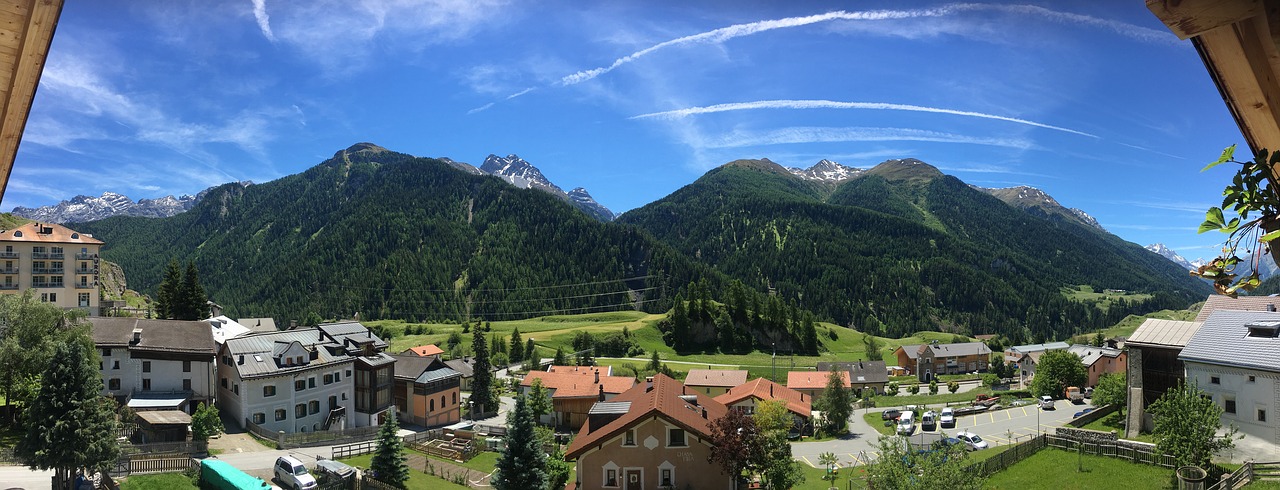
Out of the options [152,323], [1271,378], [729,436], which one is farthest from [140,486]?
[1271,378]

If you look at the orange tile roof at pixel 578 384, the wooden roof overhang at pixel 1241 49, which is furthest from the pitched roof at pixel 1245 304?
the orange tile roof at pixel 578 384

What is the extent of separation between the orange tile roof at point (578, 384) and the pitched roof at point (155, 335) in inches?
1173

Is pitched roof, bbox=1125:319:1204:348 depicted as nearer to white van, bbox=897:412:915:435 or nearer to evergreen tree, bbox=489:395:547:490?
white van, bbox=897:412:915:435

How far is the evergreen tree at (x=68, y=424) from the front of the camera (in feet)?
93.1

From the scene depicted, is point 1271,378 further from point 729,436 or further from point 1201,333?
point 729,436

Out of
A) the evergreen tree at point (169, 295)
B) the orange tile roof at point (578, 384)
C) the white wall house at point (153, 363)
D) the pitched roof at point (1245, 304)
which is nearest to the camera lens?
the pitched roof at point (1245, 304)

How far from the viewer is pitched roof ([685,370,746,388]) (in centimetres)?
8056

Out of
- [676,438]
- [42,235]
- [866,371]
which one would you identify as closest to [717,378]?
[866,371]

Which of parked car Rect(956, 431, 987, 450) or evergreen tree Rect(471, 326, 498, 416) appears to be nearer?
parked car Rect(956, 431, 987, 450)

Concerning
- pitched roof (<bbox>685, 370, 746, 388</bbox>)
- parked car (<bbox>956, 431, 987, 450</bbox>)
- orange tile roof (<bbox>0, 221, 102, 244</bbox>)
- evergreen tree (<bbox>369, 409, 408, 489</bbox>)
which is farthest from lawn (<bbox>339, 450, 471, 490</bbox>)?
orange tile roof (<bbox>0, 221, 102, 244</bbox>)

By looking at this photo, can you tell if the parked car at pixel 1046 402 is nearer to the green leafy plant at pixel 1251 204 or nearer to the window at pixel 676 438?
the window at pixel 676 438

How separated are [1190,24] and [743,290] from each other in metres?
141

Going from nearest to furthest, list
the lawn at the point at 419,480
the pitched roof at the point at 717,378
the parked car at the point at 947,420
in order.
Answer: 1. the lawn at the point at 419,480
2. the parked car at the point at 947,420
3. the pitched roof at the point at 717,378

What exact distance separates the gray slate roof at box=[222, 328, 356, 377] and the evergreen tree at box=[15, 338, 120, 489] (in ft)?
51.2
